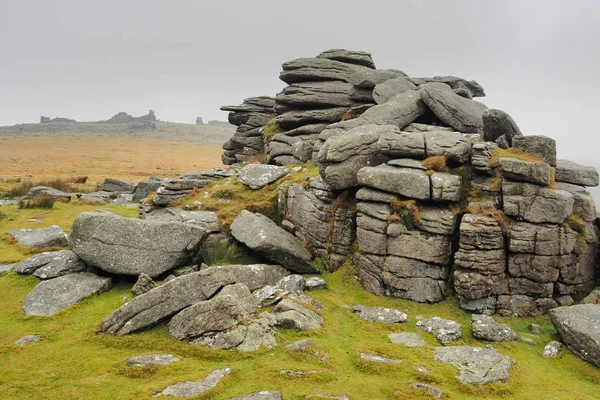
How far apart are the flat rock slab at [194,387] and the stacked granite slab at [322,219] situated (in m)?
9.81

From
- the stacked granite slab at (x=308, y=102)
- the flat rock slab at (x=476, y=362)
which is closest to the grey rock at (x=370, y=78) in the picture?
the stacked granite slab at (x=308, y=102)

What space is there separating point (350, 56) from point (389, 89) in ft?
29.3

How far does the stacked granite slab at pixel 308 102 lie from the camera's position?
30.0 meters

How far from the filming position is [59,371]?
10.7 m

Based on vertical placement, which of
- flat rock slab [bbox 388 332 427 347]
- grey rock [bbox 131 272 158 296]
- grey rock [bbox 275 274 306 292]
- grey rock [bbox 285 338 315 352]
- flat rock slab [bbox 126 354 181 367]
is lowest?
flat rock slab [bbox 388 332 427 347]

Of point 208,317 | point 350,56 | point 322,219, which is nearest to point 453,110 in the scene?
point 322,219

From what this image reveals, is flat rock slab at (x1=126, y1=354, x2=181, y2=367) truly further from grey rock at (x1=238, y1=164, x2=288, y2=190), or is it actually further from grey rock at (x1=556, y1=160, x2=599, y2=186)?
grey rock at (x1=556, y1=160, x2=599, y2=186)

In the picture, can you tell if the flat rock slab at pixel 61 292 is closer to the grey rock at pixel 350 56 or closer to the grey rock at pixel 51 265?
the grey rock at pixel 51 265

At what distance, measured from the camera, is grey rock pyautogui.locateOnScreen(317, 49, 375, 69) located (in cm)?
3478

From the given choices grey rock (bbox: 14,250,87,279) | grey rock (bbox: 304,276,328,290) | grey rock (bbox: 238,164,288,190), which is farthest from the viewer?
grey rock (bbox: 238,164,288,190)

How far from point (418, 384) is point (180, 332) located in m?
7.25

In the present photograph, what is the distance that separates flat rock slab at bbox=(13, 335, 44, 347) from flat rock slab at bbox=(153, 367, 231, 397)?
230 inches

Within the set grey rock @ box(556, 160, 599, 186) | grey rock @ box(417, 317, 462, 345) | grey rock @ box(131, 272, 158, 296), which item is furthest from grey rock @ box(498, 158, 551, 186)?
grey rock @ box(131, 272, 158, 296)

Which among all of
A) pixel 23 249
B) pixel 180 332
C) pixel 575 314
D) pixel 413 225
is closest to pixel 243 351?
pixel 180 332
